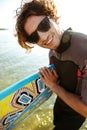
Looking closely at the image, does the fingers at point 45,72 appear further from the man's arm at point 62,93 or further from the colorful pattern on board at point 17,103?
the colorful pattern on board at point 17,103

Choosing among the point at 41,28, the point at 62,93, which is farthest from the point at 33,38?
the point at 62,93

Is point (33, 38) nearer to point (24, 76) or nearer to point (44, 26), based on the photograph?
point (44, 26)

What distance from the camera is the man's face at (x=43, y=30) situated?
258cm

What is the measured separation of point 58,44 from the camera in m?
2.63

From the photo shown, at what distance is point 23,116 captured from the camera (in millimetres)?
3320

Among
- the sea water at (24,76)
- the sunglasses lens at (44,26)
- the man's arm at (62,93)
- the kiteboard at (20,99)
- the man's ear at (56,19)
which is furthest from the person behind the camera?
the sea water at (24,76)

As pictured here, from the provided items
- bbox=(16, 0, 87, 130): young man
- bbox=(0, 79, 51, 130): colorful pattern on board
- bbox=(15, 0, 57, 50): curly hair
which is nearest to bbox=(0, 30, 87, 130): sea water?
bbox=(15, 0, 57, 50): curly hair

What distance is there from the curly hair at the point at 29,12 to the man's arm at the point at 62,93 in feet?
1.41

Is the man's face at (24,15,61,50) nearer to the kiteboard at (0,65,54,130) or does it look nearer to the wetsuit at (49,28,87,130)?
the wetsuit at (49,28,87,130)

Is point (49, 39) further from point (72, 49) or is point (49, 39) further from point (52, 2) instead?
point (52, 2)

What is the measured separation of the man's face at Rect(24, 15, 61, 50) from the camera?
258cm

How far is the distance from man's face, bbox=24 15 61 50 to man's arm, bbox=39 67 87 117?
1.12 ft

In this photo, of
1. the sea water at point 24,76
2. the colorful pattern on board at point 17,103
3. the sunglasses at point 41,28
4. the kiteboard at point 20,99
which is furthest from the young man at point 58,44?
the sea water at point 24,76

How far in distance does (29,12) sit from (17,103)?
1.07m
